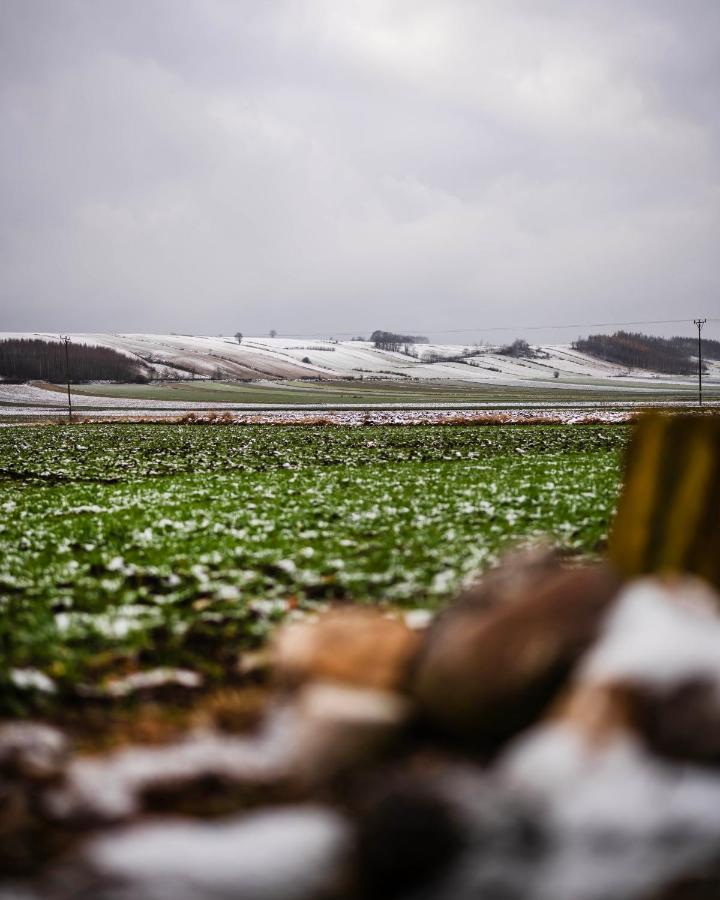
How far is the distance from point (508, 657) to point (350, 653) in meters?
1.03

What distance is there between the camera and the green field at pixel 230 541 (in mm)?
5664

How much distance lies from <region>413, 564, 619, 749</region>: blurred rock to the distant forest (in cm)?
13326

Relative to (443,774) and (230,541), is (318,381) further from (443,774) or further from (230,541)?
(443,774)

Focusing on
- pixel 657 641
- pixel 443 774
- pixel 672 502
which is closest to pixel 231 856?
pixel 443 774

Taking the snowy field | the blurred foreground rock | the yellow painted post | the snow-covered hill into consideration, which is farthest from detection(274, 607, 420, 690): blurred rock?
the snow-covered hill

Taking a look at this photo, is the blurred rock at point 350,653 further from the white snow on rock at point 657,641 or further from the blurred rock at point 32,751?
the blurred rock at point 32,751

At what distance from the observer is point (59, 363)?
5571 inches

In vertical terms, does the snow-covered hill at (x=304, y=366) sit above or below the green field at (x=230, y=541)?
above

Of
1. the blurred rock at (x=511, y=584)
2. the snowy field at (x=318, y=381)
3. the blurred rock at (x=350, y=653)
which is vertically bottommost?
the blurred rock at (x=350, y=653)

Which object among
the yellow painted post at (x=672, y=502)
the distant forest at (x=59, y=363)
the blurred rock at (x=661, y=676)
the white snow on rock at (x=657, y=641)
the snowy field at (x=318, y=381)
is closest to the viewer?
the blurred rock at (x=661, y=676)

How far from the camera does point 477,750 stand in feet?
11.2

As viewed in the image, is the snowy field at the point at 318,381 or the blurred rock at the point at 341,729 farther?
the snowy field at the point at 318,381

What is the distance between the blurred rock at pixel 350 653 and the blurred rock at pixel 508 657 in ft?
0.63

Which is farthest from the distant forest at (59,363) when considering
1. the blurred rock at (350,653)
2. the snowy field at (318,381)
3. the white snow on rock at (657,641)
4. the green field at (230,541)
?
the white snow on rock at (657,641)
